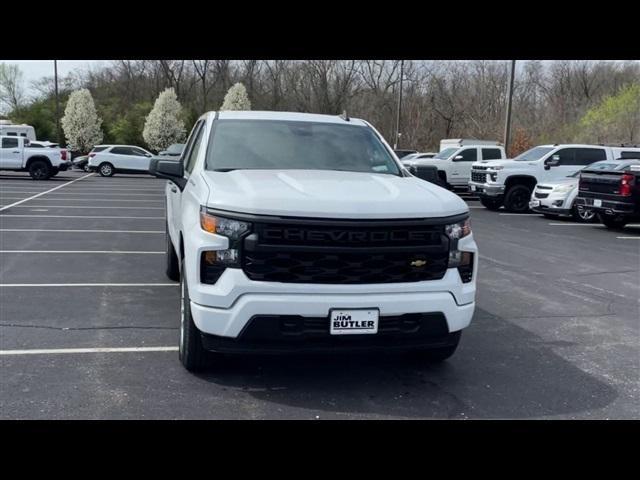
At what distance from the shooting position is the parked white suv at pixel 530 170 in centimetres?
1881

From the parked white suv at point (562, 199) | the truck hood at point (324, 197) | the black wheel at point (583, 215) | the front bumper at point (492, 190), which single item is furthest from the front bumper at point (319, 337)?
the front bumper at point (492, 190)

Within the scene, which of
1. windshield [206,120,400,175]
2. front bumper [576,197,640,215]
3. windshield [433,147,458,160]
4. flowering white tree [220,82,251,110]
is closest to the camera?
Answer: windshield [206,120,400,175]

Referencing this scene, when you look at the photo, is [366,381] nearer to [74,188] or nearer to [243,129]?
[243,129]

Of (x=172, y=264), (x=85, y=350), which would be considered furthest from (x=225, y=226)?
(x=172, y=264)

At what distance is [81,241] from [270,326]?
7.95m

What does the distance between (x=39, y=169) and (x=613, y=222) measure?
22.8 metres

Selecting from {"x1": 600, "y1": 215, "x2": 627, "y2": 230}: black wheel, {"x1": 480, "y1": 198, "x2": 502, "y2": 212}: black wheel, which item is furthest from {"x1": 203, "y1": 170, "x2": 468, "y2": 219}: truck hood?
{"x1": 480, "y1": 198, "x2": 502, "y2": 212}: black wheel

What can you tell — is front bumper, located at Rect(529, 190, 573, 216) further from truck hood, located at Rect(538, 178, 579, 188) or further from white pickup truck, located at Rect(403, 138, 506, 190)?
white pickup truck, located at Rect(403, 138, 506, 190)

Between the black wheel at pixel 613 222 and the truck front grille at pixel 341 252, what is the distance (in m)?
12.5

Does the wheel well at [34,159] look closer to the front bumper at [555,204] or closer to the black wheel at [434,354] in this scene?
the front bumper at [555,204]

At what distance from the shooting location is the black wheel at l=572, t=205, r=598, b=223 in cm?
1572

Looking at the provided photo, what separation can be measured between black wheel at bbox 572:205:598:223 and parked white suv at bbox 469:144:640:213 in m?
2.31

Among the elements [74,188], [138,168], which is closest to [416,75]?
[138,168]

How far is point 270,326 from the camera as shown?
12.8 feet
